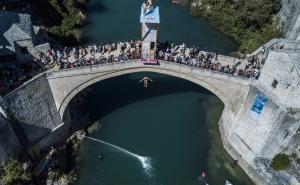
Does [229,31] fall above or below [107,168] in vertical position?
above

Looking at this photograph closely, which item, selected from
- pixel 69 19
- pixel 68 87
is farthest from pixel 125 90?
pixel 69 19

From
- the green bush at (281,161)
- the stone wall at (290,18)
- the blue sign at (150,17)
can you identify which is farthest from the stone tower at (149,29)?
the stone wall at (290,18)

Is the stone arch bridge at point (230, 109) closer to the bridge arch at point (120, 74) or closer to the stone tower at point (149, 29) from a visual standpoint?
the bridge arch at point (120, 74)

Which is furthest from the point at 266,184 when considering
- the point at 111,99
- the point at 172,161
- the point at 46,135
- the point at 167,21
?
the point at 167,21

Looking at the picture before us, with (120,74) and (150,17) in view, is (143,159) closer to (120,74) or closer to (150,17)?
(120,74)

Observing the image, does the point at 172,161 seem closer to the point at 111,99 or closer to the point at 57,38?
the point at 111,99

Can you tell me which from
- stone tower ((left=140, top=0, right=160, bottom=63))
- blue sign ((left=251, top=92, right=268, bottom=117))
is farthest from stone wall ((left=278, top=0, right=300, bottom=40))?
stone tower ((left=140, top=0, right=160, bottom=63))

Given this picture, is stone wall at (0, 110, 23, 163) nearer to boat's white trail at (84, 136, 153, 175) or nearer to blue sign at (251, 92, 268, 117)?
boat's white trail at (84, 136, 153, 175)
